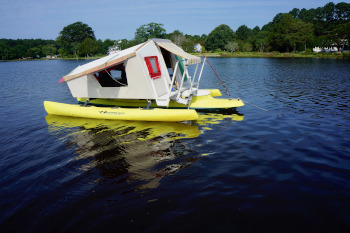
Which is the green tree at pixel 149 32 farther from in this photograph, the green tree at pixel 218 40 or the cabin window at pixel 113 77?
the cabin window at pixel 113 77

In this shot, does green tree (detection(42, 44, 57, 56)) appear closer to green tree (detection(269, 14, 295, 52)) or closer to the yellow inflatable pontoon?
green tree (detection(269, 14, 295, 52))

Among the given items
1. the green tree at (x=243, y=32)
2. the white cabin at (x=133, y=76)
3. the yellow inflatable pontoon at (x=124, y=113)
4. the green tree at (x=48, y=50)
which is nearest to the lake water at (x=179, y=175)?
the yellow inflatable pontoon at (x=124, y=113)

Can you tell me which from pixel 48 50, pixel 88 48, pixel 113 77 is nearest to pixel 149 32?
pixel 88 48

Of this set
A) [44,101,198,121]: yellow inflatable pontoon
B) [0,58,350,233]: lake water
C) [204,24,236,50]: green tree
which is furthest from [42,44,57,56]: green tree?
[0,58,350,233]: lake water

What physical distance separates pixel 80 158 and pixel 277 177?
6.76 m

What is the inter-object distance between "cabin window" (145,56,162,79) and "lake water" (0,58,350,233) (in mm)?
2918

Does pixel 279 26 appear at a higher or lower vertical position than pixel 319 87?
higher

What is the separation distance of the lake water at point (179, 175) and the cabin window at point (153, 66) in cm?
292

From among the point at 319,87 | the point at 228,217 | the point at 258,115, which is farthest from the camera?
the point at 319,87

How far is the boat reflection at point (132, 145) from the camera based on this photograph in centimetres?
720

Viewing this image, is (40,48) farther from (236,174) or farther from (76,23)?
(236,174)

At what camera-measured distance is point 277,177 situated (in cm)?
668

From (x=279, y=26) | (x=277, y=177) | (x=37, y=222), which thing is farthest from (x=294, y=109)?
(x=279, y=26)

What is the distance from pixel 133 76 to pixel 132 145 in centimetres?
466
